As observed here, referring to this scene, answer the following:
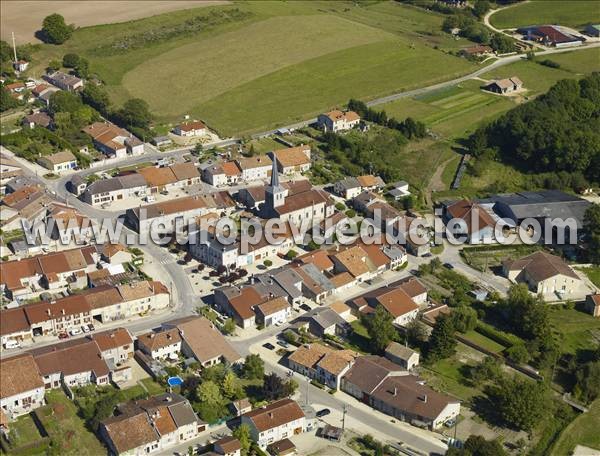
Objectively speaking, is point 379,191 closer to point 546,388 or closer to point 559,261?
point 559,261

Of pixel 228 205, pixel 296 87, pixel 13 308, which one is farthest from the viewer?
pixel 296 87

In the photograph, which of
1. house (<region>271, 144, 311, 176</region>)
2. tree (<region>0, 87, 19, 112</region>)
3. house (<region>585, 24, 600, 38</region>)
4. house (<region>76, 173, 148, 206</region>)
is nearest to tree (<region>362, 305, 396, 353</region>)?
house (<region>271, 144, 311, 176</region>)

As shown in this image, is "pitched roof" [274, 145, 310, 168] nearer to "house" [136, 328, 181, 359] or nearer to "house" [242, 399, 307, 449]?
"house" [136, 328, 181, 359]

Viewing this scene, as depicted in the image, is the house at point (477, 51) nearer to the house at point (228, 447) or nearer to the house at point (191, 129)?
the house at point (191, 129)

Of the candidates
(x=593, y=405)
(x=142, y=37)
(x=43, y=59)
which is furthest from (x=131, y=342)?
(x=142, y=37)

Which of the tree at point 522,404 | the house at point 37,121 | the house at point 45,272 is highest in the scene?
the house at point 37,121

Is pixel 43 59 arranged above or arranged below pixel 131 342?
above

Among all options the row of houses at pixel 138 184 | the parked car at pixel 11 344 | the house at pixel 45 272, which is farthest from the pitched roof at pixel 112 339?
the row of houses at pixel 138 184
